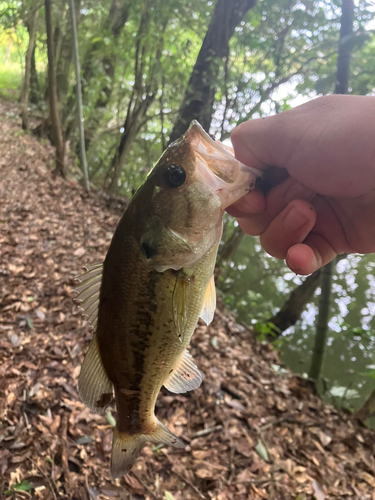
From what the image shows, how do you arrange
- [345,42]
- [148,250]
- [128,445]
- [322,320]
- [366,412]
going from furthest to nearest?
1. [322,320]
2. [366,412]
3. [345,42]
4. [128,445]
5. [148,250]

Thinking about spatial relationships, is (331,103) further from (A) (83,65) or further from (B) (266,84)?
(A) (83,65)

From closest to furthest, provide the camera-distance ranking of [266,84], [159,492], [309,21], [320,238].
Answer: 1. [320,238]
2. [159,492]
3. [309,21]
4. [266,84]

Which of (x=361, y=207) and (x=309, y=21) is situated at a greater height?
(x=309, y=21)

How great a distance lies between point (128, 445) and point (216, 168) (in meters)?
1.40

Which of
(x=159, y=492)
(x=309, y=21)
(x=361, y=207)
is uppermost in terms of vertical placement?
(x=309, y=21)

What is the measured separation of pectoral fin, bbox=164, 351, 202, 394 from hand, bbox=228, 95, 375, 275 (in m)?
0.75

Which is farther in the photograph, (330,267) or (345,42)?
(330,267)

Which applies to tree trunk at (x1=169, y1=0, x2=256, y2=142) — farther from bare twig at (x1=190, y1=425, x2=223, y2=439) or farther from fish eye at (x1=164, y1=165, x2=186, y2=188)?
bare twig at (x1=190, y1=425, x2=223, y2=439)

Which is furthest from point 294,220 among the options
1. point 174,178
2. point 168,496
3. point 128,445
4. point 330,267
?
point 330,267

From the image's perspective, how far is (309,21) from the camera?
5.09 meters

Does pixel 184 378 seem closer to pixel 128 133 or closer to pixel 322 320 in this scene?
pixel 322 320

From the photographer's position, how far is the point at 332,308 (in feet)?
29.2

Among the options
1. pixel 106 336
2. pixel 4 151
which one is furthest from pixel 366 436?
pixel 4 151

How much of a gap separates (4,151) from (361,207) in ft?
27.1
